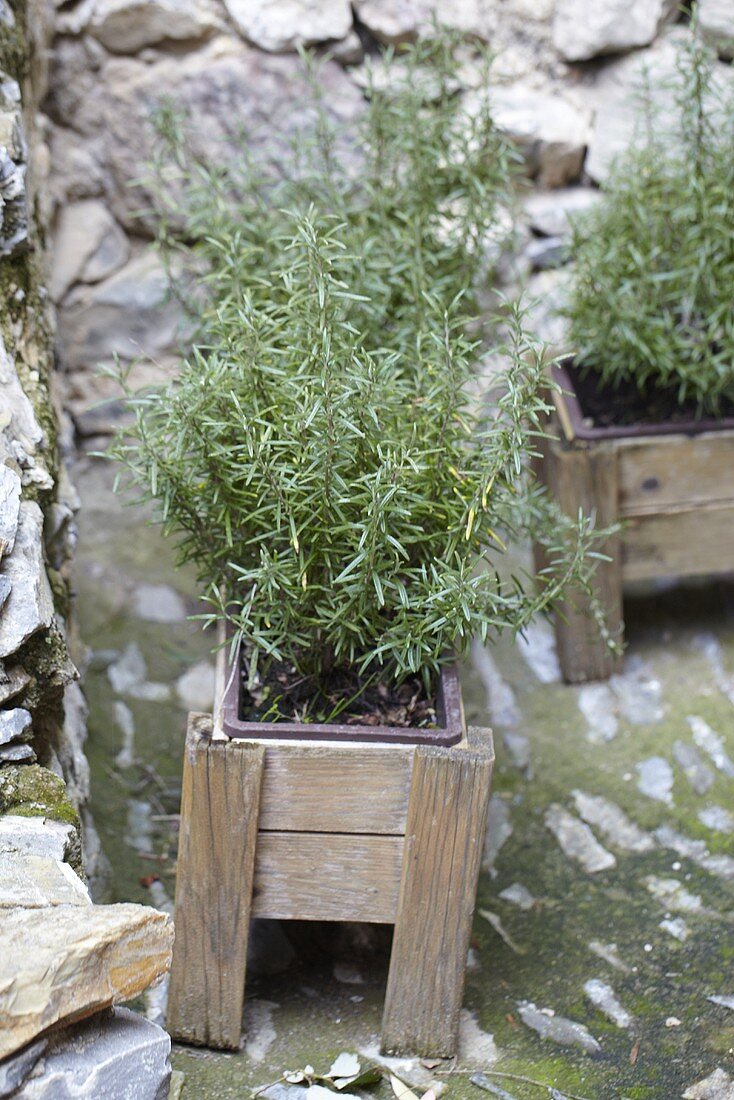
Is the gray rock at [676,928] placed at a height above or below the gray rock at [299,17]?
below

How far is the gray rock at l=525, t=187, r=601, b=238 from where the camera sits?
3262 mm

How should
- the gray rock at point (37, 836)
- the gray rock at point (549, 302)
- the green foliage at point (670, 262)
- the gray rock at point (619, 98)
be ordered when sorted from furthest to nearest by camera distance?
the gray rock at point (619, 98), the gray rock at point (549, 302), the green foliage at point (670, 262), the gray rock at point (37, 836)

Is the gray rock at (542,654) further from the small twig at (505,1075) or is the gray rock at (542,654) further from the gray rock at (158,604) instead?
the small twig at (505,1075)

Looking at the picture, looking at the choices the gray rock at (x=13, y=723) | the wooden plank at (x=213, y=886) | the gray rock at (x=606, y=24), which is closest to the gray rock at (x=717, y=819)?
the wooden plank at (x=213, y=886)

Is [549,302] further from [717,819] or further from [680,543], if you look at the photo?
[717,819]

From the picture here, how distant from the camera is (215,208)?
2512 millimetres

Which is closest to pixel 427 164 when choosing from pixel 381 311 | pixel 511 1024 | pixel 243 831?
pixel 381 311

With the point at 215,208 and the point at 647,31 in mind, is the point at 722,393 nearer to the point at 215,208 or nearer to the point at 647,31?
the point at 647,31

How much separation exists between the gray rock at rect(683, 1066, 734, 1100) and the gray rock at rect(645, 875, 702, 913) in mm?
480

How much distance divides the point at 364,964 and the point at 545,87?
2.35 metres

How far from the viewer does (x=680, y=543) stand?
2867 millimetres

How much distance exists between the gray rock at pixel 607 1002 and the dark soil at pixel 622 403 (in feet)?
4.50

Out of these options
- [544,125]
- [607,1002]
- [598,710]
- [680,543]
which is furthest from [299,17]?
[607,1002]

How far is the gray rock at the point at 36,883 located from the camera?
1.47 m
